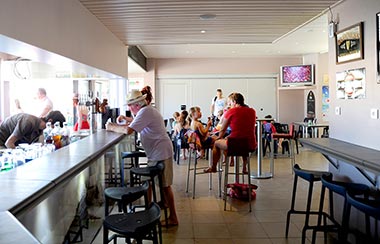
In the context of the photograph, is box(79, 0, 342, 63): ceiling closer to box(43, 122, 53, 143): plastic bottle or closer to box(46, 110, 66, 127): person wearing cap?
box(43, 122, 53, 143): plastic bottle

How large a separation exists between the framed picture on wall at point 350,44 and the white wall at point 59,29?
2.84 meters

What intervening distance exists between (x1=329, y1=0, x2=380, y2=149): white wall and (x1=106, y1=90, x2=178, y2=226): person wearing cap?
1937mm

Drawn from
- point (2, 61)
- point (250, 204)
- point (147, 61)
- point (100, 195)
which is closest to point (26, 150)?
point (100, 195)

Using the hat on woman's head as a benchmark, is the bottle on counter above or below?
below

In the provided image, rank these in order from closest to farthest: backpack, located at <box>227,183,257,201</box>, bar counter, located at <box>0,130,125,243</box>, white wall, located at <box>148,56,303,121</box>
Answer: bar counter, located at <box>0,130,125,243</box>
backpack, located at <box>227,183,257,201</box>
white wall, located at <box>148,56,303,121</box>

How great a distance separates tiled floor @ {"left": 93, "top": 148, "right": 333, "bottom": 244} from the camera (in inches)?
147

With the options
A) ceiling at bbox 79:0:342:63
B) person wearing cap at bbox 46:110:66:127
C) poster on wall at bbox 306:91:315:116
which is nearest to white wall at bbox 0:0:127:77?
ceiling at bbox 79:0:342:63

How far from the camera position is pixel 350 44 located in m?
3.59

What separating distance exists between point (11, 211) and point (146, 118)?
2410 millimetres

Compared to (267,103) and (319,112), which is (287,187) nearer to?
(319,112)

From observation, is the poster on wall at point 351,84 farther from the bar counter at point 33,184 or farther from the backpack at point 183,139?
the backpack at point 183,139

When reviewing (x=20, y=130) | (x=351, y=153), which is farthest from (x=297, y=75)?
(x=20, y=130)

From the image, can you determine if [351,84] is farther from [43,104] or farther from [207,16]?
[43,104]

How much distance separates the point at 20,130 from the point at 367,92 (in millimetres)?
3665
